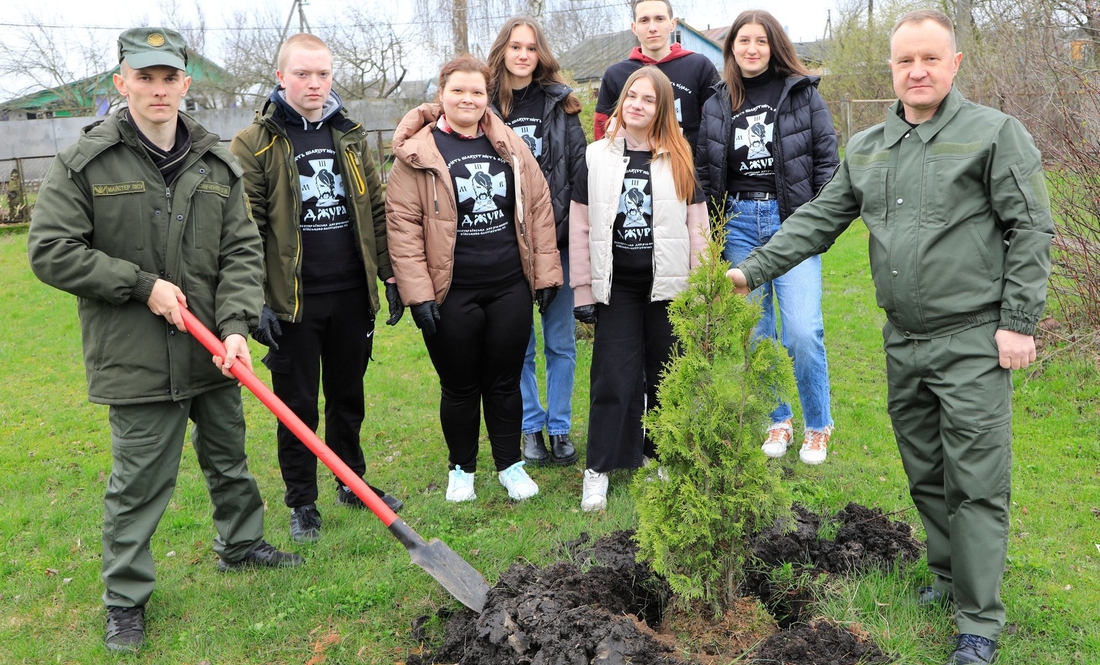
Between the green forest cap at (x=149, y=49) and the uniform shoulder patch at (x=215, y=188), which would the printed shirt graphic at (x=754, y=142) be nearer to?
the uniform shoulder patch at (x=215, y=188)

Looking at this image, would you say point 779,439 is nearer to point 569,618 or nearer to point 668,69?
point 668,69

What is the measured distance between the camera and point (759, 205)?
203 inches

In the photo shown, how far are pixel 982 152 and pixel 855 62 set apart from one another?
2177 centimetres

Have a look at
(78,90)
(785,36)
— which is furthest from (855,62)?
(78,90)

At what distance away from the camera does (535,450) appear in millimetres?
5781

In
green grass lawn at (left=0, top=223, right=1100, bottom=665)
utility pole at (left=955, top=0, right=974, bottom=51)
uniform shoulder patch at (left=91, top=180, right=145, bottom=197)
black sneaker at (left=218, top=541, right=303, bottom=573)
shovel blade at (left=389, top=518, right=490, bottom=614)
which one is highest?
utility pole at (left=955, top=0, right=974, bottom=51)

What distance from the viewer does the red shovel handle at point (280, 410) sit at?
371 centimetres

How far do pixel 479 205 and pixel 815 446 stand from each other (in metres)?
2.55

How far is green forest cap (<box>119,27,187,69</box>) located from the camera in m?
3.62

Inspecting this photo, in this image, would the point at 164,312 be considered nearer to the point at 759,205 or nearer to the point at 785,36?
the point at 759,205

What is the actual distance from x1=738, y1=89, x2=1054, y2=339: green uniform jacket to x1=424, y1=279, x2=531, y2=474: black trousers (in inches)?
82.0

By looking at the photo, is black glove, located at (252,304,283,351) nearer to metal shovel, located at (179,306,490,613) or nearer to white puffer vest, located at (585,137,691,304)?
metal shovel, located at (179,306,490,613)

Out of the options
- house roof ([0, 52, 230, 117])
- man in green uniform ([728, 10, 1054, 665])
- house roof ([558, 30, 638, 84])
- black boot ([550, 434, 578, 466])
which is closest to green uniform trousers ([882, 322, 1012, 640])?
man in green uniform ([728, 10, 1054, 665])

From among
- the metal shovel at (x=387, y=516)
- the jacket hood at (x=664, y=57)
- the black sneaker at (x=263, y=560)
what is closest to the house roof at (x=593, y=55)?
the jacket hood at (x=664, y=57)
